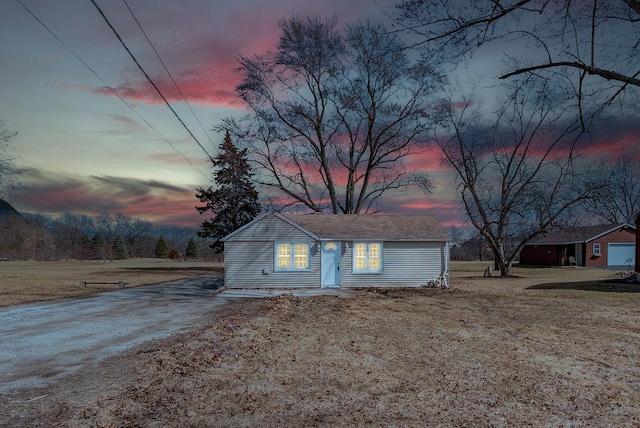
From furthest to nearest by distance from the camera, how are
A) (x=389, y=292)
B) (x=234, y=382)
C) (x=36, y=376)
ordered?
(x=389, y=292)
(x=36, y=376)
(x=234, y=382)

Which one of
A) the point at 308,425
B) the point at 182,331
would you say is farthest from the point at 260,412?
the point at 182,331

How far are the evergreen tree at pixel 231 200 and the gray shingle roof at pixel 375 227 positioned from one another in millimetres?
15263

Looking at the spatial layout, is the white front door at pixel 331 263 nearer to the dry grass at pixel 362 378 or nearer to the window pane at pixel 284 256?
the window pane at pixel 284 256

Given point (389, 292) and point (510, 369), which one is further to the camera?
point (389, 292)

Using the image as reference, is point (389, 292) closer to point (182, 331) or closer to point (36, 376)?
point (182, 331)

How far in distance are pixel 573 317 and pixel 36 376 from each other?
13.8 m

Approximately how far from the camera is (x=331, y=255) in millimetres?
23188

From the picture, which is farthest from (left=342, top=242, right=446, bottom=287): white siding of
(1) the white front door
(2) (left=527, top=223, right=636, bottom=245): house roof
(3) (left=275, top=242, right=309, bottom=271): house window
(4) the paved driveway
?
(2) (left=527, top=223, right=636, bottom=245): house roof

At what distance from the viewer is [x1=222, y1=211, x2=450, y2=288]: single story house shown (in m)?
22.4

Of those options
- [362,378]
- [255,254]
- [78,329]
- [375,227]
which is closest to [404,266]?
[375,227]

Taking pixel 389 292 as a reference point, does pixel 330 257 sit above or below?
above

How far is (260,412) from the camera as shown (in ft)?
17.2

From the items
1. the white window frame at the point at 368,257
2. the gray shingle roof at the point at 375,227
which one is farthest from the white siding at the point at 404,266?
the gray shingle roof at the point at 375,227

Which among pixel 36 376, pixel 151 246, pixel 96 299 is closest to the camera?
pixel 36 376
